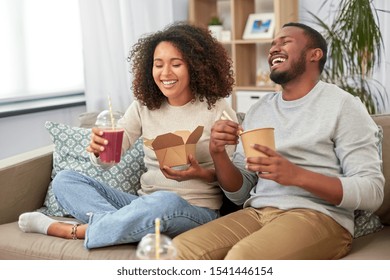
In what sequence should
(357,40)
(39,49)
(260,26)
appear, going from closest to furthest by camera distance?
(357,40)
(39,49)
(260,26)

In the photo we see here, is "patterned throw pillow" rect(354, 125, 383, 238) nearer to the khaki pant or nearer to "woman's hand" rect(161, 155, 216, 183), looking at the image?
the khaki pant

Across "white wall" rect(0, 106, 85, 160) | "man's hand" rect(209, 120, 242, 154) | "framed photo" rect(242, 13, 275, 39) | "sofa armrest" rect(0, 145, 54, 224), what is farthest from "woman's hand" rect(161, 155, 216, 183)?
"framed photo" rect(242, 13, 275, 39)

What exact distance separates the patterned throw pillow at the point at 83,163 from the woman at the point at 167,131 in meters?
0.14

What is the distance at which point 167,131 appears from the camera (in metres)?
2.11

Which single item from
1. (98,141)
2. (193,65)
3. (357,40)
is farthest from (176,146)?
(357,40)

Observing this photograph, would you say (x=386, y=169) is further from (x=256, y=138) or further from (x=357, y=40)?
(x=357, y=40)

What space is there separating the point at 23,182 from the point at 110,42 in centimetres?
159

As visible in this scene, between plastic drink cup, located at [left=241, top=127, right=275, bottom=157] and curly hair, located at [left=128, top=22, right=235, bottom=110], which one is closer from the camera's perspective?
plastic drink cup, located at [left=241, top=127, right=275, bottom=157]

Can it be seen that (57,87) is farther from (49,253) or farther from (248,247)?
(248,247)

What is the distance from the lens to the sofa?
6.08 ft

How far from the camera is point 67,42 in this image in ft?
12.0

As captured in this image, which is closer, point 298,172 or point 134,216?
point 298,172

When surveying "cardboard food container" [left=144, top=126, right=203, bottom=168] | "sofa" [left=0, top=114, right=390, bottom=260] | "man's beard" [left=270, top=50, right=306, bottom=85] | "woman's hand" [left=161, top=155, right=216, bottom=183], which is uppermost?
"man's beard" [left=270, top=50, right=306, bottom=85]

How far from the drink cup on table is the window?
154 centimetres
